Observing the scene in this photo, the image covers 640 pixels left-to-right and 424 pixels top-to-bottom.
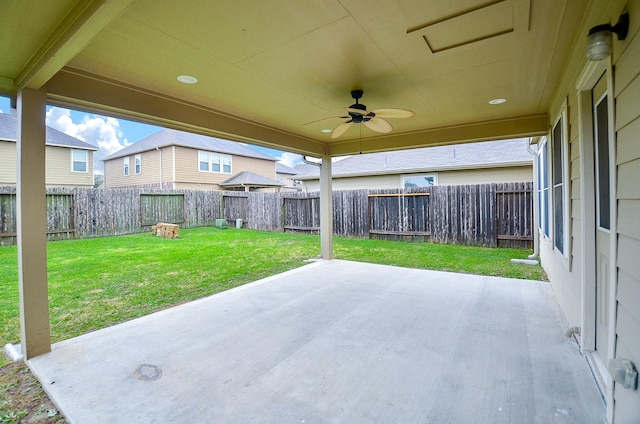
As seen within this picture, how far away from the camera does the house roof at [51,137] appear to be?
1166 centimetres

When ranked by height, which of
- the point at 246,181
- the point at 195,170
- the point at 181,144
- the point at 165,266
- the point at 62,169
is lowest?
the point at 165,266

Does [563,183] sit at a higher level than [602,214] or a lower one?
higher

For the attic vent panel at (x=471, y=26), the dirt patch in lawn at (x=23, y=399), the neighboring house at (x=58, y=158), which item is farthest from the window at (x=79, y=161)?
the attic vent panel at (x=471, y=26)

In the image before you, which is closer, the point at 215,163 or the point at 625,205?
the point at 625,205

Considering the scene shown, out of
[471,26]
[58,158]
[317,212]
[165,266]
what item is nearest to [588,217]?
[471,26]

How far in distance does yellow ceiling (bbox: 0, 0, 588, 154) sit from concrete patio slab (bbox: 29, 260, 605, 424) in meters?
2.23

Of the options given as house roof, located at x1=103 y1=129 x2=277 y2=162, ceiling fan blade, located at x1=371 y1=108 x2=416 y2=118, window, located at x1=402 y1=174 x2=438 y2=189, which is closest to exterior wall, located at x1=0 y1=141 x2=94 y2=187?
house roof, located at x1=103 y1=129 x2=277 y2=162

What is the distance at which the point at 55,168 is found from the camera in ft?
42.7

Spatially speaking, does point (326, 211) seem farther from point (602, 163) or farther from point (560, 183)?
point (602, 163)

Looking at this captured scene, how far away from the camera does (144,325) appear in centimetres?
330

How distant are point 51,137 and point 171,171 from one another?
177 inches

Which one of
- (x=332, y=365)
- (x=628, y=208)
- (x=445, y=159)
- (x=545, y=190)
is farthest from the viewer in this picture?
(x=445, y=159)

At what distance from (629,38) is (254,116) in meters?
3.93

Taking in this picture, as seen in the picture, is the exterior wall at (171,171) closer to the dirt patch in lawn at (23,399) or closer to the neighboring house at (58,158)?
the neighboring house at (58,158)
